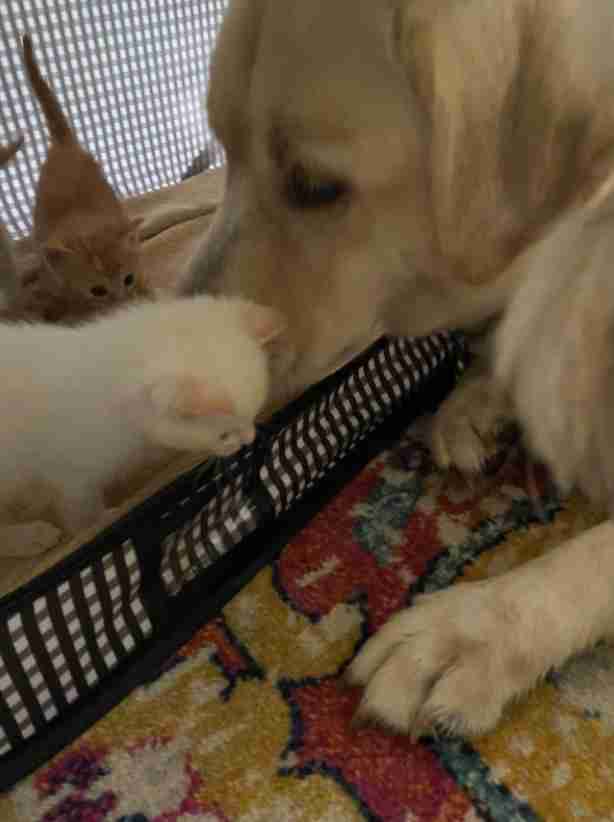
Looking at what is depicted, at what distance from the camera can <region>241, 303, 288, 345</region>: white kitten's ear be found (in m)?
0.87

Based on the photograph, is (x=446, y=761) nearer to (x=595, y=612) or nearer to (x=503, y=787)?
(x=503, y=787)

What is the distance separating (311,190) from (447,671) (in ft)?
1.61

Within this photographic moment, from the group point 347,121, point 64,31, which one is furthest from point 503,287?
point 64,31

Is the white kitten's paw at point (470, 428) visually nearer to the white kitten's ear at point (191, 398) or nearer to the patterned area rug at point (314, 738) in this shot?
the patterned area rug at point (314, 738)

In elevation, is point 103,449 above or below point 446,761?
above

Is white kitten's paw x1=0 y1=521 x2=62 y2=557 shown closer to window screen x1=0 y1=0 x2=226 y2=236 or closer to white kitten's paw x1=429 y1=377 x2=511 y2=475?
white kitten's paw x1=429 y1=377 x2=511 y2=475

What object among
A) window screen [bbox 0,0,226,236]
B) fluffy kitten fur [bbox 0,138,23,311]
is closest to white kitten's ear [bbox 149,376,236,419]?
fluffy kitten fur [bbox 0,138,23,311]

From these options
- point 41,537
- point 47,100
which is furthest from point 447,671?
point 47,100

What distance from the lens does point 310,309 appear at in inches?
36.7

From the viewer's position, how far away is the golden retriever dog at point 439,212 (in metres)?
0.76

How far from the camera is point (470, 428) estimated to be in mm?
1100

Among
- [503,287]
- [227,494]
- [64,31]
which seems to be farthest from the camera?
[64,31]

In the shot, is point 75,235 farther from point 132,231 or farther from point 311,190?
point 311,190

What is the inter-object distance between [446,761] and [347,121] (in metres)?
0.62
